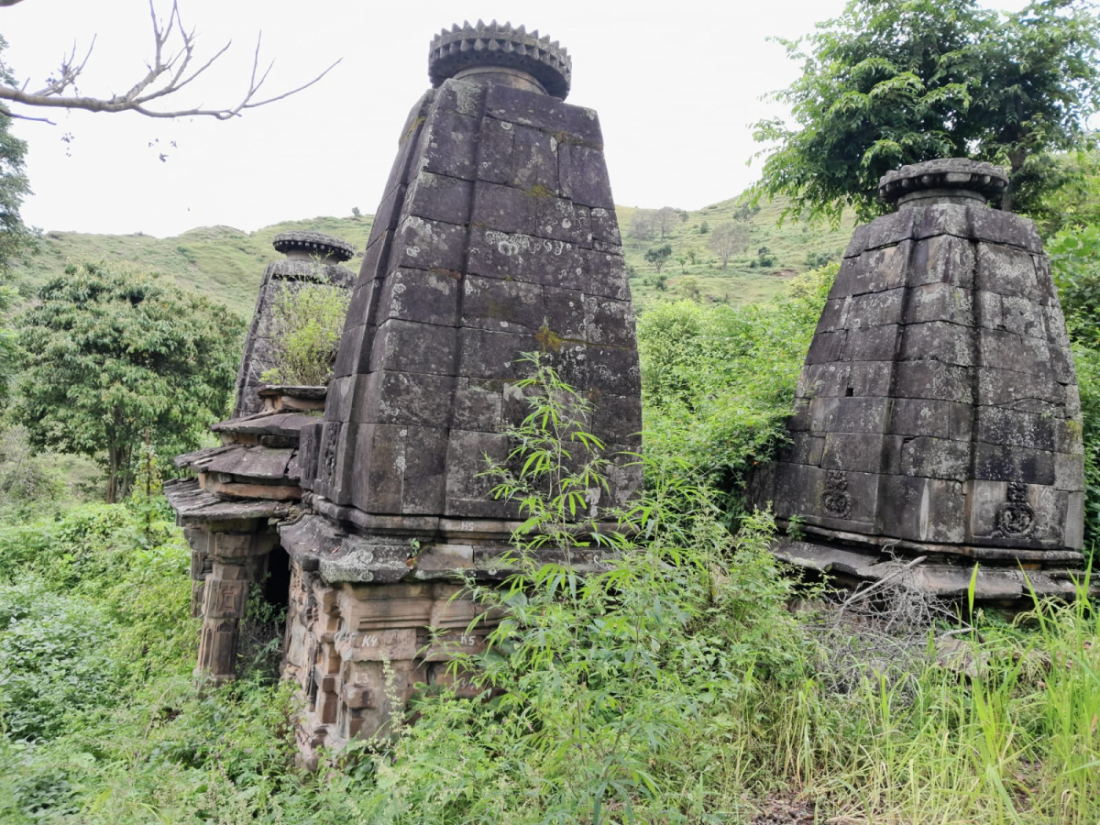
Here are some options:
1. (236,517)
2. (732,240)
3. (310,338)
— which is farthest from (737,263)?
(236,517)

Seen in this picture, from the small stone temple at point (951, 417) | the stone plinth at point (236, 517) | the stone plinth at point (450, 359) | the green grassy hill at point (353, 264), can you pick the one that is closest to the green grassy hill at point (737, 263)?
the green grassy hill at point (353, 264)

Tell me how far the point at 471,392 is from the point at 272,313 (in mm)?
7217

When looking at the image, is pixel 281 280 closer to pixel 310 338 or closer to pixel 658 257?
pixel 310 338

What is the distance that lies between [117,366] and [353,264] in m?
25.7

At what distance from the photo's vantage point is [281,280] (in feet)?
33.0

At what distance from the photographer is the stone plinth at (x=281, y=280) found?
977 centimetres

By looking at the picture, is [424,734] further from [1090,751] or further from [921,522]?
[921,522]

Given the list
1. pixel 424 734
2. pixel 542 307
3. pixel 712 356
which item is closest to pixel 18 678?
pixel 424 734

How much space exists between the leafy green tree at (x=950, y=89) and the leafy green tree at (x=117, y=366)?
15174mm

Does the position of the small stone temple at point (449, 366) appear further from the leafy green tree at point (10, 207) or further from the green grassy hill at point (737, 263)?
the green grassy hill at point (737, 263)

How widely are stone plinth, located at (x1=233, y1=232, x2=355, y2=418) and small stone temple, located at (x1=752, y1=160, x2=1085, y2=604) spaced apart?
291 inches

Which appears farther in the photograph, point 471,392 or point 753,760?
point 471,392

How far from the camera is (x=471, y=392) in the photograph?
12.6 feet

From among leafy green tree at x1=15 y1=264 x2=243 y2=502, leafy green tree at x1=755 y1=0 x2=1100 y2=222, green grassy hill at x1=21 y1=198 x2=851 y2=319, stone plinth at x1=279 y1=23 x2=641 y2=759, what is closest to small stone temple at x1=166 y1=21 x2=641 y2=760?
stone plinth at x1=279 y1=23 x2=641 y2=759
